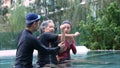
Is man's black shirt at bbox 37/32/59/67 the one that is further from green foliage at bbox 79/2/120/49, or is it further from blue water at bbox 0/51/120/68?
green foliage at bbox 79/2/120/49

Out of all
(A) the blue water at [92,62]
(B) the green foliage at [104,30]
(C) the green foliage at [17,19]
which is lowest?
(A) the blue water at [92,62]

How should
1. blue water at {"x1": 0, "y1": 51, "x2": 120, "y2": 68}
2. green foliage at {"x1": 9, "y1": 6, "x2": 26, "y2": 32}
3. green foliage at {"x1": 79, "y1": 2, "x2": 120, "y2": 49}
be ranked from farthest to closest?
1. green foliage at {"x1": 9, "y1": 6, "x2": 26, "y2": 32}
2. green foliage at {"x1": 79, "y1": 2, "x2": 120, "y2": 49}
3. blue water at {"x1": 0, "y1": 51, "x2": 120, "y2": 68}

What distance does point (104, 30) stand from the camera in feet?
55.7

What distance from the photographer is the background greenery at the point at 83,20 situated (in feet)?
55.8

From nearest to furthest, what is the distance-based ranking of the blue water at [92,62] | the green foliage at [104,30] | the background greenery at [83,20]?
the blue water at [92,62] → the green foliage at [104,30] → the background greenery at [83,20]

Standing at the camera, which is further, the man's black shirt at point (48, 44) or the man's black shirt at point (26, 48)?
the man's black shirt at point (48, 44)

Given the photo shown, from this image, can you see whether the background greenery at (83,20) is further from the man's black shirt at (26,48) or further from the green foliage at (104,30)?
the man's black shirt at (26,48)

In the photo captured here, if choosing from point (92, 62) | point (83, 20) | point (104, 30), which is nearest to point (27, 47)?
point (92, 62)

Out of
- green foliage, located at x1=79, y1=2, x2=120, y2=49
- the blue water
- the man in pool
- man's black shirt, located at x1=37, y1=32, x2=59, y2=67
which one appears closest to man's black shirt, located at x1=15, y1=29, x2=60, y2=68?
the man in pool

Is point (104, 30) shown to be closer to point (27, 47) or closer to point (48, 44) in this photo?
point (48, 44)

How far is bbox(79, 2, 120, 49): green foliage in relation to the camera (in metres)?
16.7

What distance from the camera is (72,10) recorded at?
2502cm

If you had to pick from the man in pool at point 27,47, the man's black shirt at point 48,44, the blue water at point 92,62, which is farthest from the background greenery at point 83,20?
the man in pool at point 27,47

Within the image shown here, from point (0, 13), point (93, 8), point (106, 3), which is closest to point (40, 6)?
point (0, 13)
